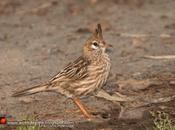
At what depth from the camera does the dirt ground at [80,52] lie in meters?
10.0

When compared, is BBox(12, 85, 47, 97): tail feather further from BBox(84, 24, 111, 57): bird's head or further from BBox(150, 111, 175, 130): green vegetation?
BBox(150, 111, 175, 130): green vegetation

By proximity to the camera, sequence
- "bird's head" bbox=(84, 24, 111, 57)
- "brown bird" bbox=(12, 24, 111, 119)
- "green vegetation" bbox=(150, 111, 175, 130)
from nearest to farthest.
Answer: "green vegetation" bbox=(150, 111, 175, 130)
"brown bird" bbox=(12, 24, 111, 119)
"bird's head" bbox=(84, 24, 111, 57)

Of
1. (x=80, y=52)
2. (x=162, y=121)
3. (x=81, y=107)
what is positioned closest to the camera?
(x=162, y=121)

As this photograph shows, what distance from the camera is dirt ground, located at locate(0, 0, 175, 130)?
10031 mm

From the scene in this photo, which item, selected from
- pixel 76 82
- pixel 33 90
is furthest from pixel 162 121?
pixel 33 90

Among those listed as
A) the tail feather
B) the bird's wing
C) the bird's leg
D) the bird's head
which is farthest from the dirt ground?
the bird's head

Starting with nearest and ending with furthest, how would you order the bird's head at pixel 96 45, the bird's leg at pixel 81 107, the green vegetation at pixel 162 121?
the green vegetation at pixel 162 121, the bird's leg at pixel 81 107, the bird's head at pixel 96 45

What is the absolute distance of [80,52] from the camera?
13.4 meters

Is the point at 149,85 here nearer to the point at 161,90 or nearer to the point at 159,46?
the point at 161,90

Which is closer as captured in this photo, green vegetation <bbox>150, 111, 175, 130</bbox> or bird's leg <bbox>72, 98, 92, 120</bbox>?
green vegetation <bbox>150, 111, 175, 130</bbox>

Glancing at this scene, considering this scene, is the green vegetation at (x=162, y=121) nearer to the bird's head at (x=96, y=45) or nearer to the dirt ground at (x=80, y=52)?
the dirt ground at (x=80, y=52)

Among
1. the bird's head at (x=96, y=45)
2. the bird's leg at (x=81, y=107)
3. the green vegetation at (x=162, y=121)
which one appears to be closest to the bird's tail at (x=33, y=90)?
the bird's leg at (x=81, y=107)

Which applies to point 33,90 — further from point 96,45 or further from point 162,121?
point 162,121

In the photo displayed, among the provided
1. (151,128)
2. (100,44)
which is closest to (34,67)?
(100,44)
